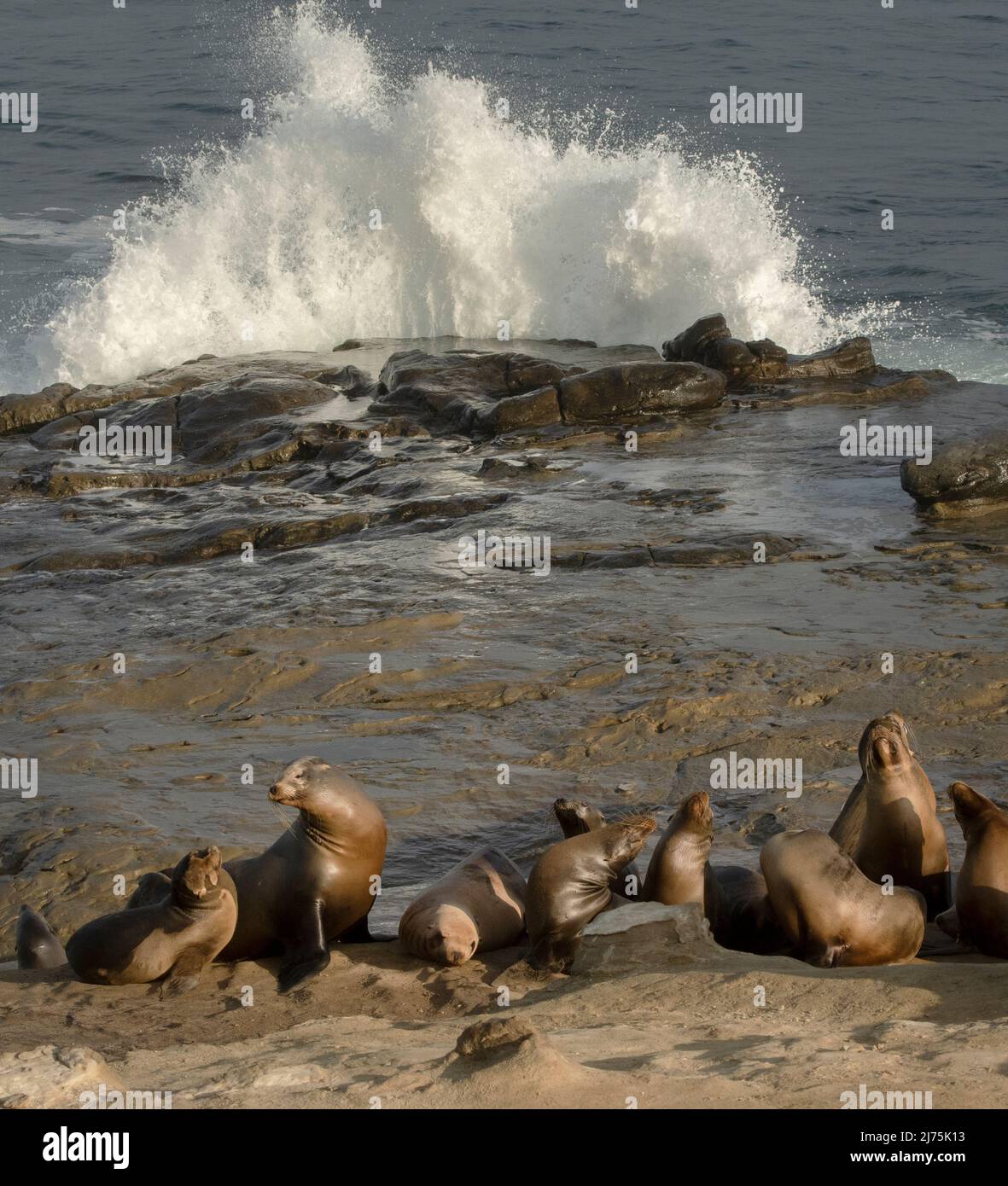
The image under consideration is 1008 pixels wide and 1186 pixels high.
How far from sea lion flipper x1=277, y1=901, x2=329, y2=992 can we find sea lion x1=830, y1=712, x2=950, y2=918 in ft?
6.14

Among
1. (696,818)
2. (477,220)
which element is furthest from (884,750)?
(477,220)

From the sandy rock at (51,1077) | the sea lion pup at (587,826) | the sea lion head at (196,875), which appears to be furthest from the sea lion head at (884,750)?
the sandy rock at (51,1077)

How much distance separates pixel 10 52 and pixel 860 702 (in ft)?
111

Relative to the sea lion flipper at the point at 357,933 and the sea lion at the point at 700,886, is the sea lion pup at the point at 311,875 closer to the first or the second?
the sea lion flipper at the point at 357,933

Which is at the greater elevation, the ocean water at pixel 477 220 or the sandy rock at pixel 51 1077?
the ocean water at pixel 477 220

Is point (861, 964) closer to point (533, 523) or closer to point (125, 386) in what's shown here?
point (533, 523)

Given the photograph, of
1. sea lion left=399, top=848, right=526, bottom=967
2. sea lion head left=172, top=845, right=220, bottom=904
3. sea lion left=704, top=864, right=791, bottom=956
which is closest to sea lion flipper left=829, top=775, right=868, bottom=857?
sea lion left=704, top=864, right=791, bottom=956

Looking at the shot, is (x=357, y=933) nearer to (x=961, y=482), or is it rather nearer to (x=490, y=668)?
(x=490, y=668)

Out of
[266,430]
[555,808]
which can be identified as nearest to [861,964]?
[555,808]

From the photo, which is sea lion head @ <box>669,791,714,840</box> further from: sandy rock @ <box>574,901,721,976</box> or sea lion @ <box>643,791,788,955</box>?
sandy rock @ <box>574,901,721,976</box>

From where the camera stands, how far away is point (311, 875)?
532 cm

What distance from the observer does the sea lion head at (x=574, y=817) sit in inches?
220

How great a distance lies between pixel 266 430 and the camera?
1406 cm

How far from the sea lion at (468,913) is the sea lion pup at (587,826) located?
0.91ft
